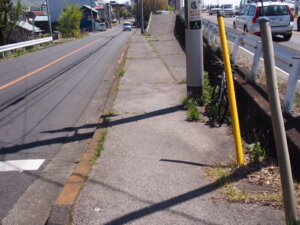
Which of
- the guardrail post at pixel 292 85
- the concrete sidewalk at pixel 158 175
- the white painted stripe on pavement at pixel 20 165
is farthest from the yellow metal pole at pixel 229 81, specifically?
the white painted stripe on pavement at pixel 20 165

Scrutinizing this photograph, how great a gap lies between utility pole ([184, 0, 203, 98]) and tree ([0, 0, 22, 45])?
28.0 metres

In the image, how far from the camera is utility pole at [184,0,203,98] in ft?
23.1

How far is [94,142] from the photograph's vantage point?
545 centimetres

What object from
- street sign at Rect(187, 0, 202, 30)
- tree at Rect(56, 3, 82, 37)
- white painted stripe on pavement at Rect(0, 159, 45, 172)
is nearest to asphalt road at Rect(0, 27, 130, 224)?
white painted stripe on pavement at Rect(0, 159, 45, 172)

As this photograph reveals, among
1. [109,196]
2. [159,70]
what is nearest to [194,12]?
[109,196]

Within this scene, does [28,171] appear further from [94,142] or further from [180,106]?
[180,106]

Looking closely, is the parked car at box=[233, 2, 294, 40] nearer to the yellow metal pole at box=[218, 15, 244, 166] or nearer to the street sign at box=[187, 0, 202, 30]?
the street sign at box=[187, 0, 202, 30]

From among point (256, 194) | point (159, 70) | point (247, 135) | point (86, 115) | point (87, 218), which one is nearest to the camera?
point (87, 218)

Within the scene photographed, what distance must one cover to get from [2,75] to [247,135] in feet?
36.6

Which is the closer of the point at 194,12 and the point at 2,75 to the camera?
the point at 194,12

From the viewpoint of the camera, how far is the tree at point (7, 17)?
31.1m

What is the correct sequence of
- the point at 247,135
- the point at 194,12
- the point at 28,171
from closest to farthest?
1. the point at 28,171
2. the point at 247,135
3. the point at 194,12

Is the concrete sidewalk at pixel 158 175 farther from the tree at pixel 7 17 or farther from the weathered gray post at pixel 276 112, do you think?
the tree at pixel 7 17

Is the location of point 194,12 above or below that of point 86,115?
above
